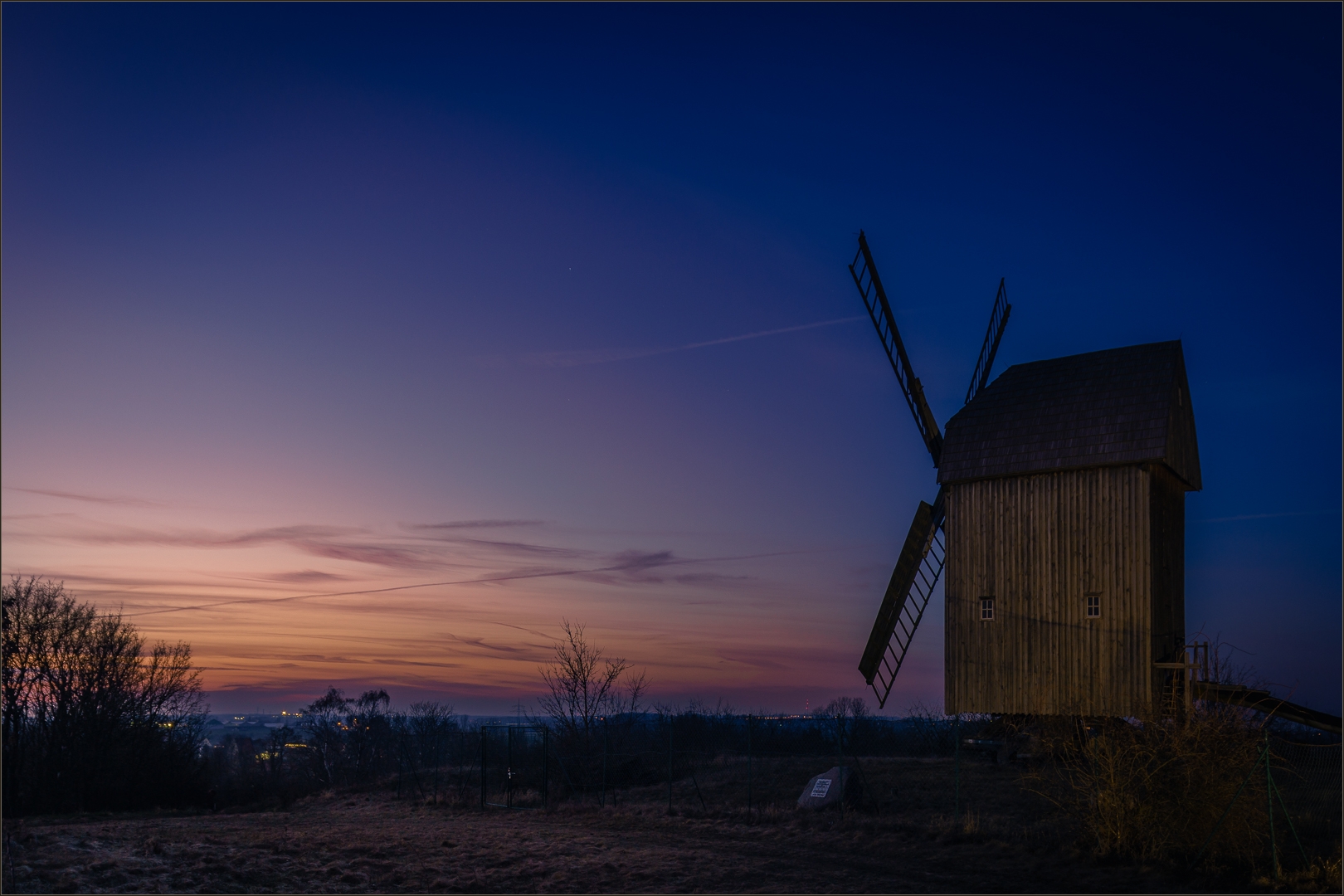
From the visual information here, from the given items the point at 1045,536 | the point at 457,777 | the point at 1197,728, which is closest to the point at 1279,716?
the point at 1045,536

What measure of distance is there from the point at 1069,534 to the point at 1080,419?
111 inches

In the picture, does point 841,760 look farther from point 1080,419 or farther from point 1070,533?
point 1080,419

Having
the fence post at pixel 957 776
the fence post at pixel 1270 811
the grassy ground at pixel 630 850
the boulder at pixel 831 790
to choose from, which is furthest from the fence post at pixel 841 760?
the fence post at pixel 1270 811

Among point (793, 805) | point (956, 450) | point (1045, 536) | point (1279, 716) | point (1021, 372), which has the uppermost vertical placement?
point (1021, 372)

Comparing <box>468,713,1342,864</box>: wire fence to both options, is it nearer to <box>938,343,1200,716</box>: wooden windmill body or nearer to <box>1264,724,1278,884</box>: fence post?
<box>1264,724,1278,884</box>: fence post

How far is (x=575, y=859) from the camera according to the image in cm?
1753

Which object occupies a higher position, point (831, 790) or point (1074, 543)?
point (1074, 543)

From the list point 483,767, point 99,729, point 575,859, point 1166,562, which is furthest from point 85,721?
point 1166,562

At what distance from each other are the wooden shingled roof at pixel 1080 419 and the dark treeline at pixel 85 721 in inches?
1327

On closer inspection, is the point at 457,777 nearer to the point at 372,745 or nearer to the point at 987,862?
the point at 987,862

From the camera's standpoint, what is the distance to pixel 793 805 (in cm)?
2298

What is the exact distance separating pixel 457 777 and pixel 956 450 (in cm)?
2110

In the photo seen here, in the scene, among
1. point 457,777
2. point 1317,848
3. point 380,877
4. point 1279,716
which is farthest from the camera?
point 457,777

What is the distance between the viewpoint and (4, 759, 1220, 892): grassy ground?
1512 centimetres
